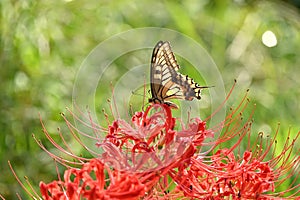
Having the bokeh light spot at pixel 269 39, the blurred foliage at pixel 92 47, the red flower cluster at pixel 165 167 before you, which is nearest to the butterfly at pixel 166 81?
the red flower cluster at pixel 165 167

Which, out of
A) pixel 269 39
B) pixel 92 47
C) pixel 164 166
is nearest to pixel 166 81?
pixel 164 166

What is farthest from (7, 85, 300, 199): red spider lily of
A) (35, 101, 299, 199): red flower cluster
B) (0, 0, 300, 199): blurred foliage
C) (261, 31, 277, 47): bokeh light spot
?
(261, 31, 277, 47): bokeh light spot

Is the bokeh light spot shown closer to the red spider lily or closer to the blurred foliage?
the blurred foliage

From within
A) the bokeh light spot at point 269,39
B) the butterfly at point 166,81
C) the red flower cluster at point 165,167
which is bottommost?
the red flower cluster at point 165,167

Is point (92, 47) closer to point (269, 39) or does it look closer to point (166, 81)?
point (269, 39)

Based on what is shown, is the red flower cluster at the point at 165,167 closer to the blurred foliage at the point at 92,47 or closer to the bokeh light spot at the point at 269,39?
the blurred foliage at the point at 92,47

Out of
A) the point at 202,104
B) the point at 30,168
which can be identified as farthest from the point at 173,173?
the point at 30,168
